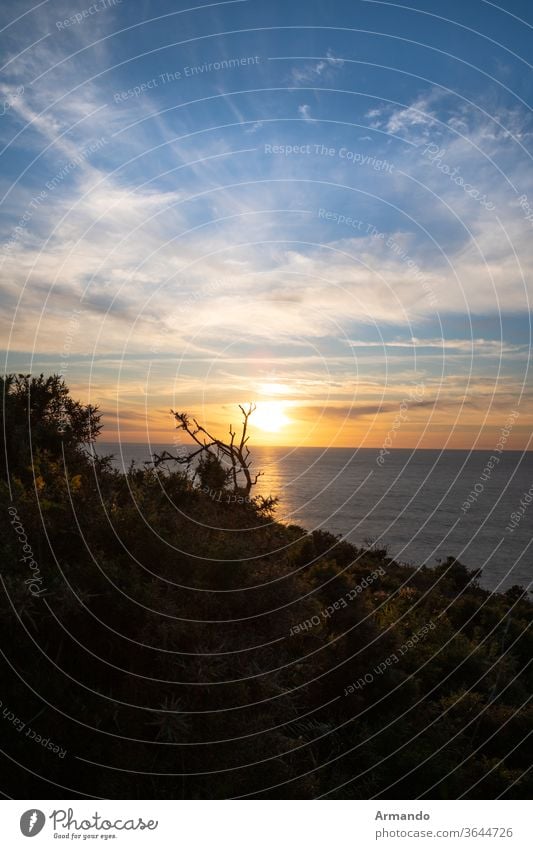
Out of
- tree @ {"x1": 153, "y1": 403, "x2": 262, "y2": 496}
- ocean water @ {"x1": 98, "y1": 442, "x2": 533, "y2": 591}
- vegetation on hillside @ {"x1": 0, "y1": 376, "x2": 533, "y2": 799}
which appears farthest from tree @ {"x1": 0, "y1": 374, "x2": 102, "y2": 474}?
ocean water @ {"x1": 98, "y1": 442, "x2": 533, "y2": 591}

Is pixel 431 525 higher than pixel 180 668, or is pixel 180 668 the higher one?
pixel 180 668

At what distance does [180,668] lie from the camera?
5758 millimetres

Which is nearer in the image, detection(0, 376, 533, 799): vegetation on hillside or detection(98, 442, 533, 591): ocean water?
detection(0, 376, 533, 799): vegetation on hillside

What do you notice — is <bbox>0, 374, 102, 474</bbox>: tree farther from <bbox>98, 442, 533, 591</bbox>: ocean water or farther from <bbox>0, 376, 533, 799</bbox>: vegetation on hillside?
<bbox>98, 442, 533, 591</bbox>: ocean water

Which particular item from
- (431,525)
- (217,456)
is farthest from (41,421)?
(431,525)

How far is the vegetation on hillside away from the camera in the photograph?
17.4ft

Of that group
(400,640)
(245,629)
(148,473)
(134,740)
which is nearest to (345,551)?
(400,640)

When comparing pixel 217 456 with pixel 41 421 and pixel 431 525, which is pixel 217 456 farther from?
pixel 431 525

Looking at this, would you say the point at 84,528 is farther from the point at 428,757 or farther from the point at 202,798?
the point at 428,757

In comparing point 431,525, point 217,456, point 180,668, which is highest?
point 217,456

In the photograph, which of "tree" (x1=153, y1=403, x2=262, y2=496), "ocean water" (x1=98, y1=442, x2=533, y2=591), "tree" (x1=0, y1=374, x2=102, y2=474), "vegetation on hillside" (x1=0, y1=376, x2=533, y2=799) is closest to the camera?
"vegetation on hillside" (x1=0, y1=376, x2=533, y2=799)

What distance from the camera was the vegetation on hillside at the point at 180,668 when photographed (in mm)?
5316

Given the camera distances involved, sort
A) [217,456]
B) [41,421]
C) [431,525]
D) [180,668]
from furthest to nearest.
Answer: [431,525]
[217,456]
[41,421]
[180,668]

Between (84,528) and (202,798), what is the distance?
3303 mm
